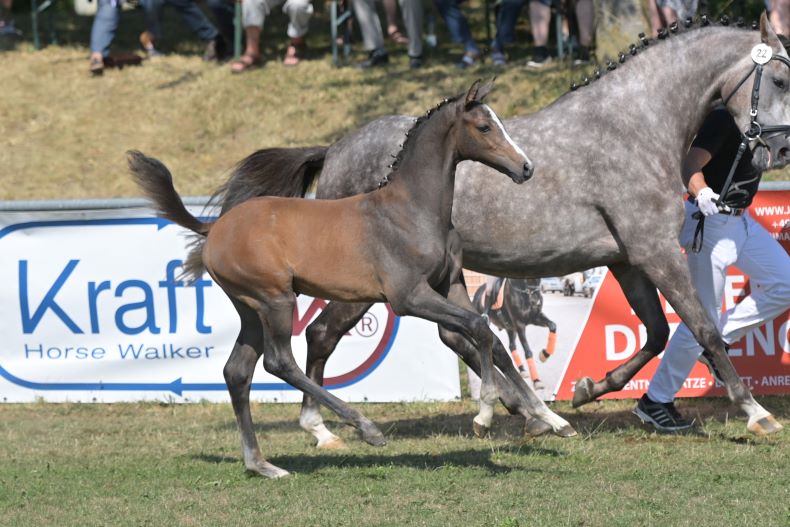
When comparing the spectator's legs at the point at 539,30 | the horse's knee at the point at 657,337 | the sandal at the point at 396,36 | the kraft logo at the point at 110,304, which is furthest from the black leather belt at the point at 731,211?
the sandal at the point at 396,36

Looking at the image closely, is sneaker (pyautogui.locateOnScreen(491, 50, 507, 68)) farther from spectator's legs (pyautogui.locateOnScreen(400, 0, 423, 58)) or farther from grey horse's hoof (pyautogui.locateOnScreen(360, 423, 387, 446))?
grey horse's hoof (pyautogui.locateOnScreen(360, 423, 387, 446))

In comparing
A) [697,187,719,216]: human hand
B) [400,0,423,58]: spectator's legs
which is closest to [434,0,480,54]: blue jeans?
[400,0,423,58]: spectator's legs

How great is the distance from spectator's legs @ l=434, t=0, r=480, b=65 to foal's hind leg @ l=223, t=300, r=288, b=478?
8.17 meters

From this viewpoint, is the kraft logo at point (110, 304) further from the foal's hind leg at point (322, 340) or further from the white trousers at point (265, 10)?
the white trousers at point (265, 10)

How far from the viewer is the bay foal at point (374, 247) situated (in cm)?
582

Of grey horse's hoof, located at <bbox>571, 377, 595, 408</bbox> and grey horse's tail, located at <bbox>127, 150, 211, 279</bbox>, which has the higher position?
grey horse's tail, located at <bbox>127, 150, 211, 279</bbox>

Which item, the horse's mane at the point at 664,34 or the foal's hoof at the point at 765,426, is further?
the horse's mane at the point at 664,34

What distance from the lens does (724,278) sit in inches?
283

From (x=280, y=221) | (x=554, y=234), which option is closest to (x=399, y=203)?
(x=280, y=221)

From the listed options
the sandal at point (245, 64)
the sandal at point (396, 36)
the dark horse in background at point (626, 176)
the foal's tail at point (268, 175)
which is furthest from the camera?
the sandal at point (396, 36)

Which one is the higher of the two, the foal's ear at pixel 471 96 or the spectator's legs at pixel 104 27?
the foal's ear at pixel 471 96

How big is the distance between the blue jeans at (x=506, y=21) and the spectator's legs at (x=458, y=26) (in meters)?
0.27

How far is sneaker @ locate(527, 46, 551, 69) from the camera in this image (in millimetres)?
13547

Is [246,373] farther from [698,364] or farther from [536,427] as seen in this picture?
[698,364]
